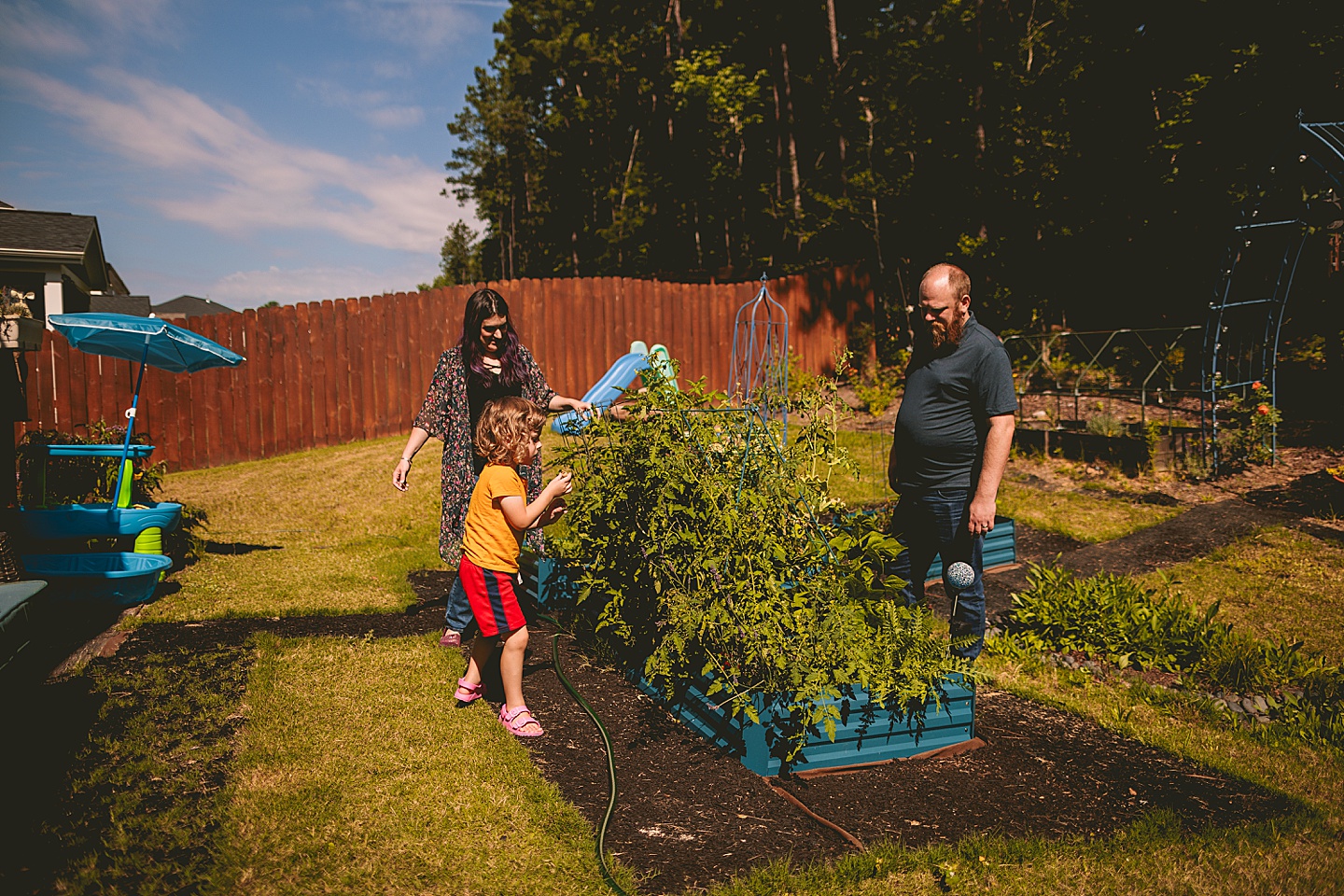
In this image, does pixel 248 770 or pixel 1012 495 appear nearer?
pixel 248 770

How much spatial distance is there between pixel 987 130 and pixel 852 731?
14.6 meters

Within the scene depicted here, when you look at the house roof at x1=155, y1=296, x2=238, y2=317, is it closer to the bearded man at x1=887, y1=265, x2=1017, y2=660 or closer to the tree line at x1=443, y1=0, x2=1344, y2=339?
the tree line at x1=443, y1=0, x2=1344, y2=339

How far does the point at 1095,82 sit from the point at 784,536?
1553 cm

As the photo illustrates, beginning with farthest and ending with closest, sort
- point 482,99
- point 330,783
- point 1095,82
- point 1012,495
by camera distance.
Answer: point 482,99, point 1095,82, point 1012,495, point 330,783

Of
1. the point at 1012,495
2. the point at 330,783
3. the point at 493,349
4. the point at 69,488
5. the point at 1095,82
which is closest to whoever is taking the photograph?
the point at 330,783

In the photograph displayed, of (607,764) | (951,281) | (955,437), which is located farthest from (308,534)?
(951,281)

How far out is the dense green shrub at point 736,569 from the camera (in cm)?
294

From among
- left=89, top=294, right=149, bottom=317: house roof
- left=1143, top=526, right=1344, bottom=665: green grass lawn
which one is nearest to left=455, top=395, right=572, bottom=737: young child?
left=1143, top=526, right=1344, bottom=665: green grass lawn

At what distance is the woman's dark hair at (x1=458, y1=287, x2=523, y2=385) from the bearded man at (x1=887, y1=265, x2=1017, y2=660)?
1.94 m

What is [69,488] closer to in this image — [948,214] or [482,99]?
[948,214]

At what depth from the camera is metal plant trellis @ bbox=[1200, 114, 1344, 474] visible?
7.48 m

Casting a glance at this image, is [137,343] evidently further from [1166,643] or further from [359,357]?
[1166,643]

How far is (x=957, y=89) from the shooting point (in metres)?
15.1

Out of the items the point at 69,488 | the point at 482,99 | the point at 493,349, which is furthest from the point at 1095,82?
the point at 482,99
